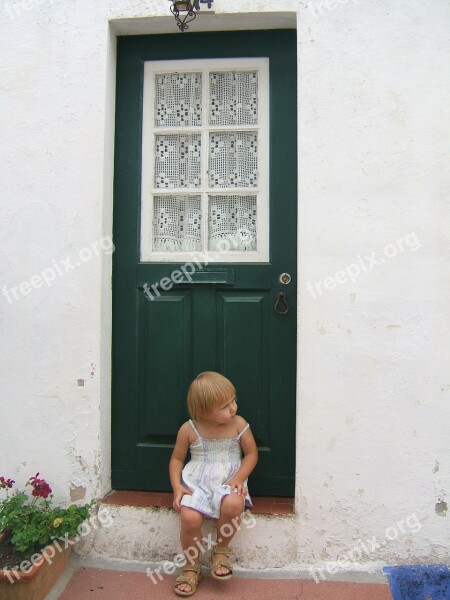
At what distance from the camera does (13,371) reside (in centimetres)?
285

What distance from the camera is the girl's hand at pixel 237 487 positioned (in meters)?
2.51

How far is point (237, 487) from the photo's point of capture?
2.54m

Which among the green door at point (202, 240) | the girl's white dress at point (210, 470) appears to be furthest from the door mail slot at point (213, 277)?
the girl's white dress at point (210, 470)

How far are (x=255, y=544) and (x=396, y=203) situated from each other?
184cm

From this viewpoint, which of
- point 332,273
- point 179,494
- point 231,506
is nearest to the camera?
point 231,506

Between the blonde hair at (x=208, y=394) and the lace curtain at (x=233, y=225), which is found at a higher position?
the lace curtain at (x=233, y=225)

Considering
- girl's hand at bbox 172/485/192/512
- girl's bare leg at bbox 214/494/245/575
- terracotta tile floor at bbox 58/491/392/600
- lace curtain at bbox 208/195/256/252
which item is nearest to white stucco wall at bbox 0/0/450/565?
terracotta tile floor at bbox 58/491/392/600

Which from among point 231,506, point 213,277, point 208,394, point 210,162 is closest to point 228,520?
point 231,506

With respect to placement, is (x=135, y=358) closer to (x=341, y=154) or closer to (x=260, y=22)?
(x=341, y=154)

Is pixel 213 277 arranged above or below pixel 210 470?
above

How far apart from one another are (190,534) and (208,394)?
653 mm

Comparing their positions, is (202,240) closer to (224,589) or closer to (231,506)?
(231,506)

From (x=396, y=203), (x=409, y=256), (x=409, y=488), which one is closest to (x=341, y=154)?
(x=396, y=203)

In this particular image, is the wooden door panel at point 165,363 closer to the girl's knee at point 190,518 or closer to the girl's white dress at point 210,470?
the girl's white dress at point 210,470
